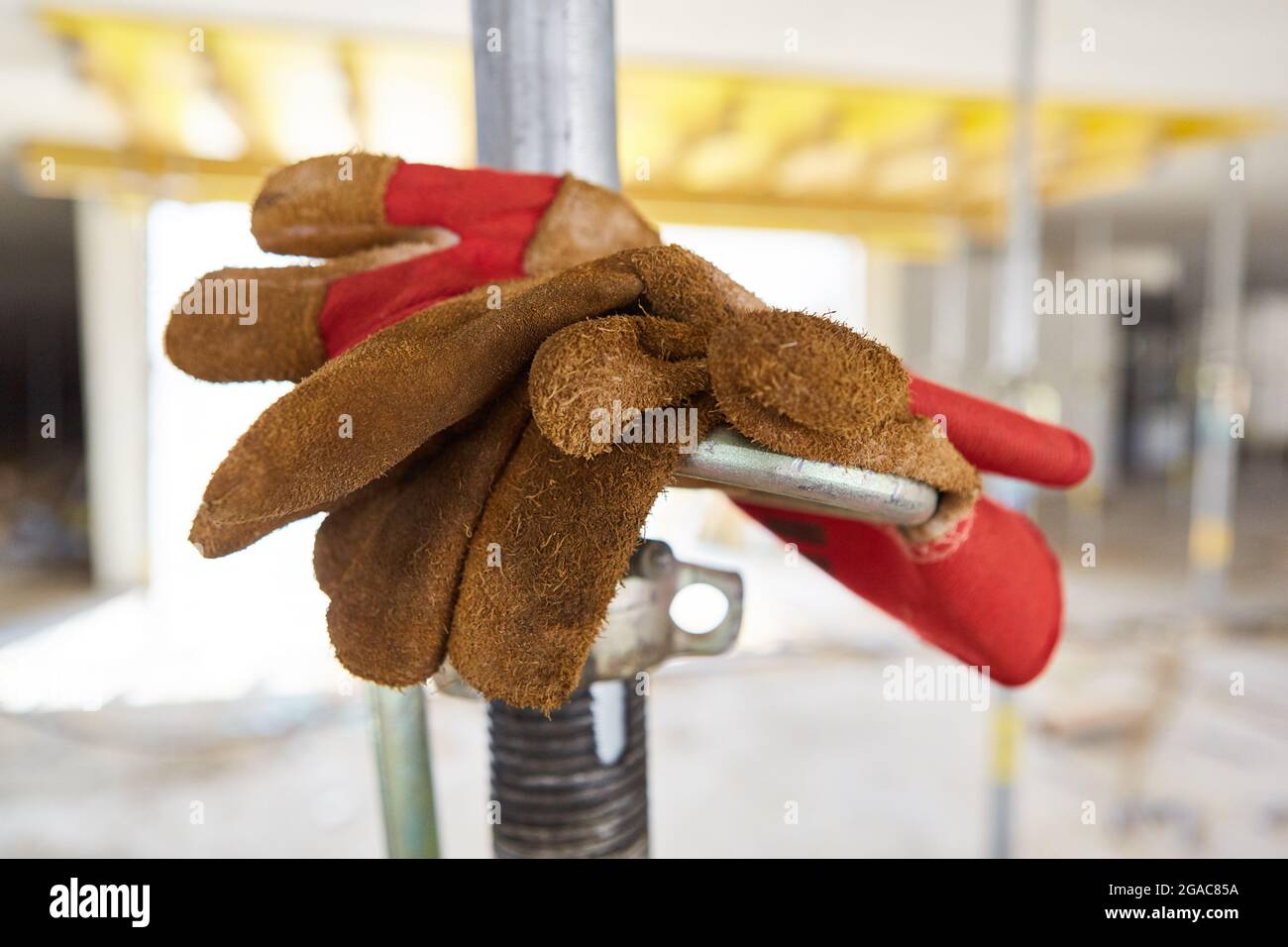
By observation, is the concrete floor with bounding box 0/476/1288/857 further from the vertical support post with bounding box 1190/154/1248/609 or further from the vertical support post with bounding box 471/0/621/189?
the vertical support post with bounding box 471/0/621/189

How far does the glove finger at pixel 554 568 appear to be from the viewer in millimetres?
455

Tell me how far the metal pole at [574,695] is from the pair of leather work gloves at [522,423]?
0.10 meters

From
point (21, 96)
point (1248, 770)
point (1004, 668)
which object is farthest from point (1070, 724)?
point (21, 96)

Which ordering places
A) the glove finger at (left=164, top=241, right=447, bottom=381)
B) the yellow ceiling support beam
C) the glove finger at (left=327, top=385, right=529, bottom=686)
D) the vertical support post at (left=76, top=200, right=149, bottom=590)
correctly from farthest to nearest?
the vertical support post at (left=76, top=200, right=149, bottom=590), the yellow ceiling support beam, the glove finger at (left=164, top=241, right=447, bottom=381), the glove finger at (left=327, top=385, right=529, bottom=686)

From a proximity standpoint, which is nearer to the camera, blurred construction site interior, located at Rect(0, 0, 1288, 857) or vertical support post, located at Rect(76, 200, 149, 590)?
blurred construction site interior, located at Rect(0, 0, 1288, 857)

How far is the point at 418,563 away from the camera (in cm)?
51

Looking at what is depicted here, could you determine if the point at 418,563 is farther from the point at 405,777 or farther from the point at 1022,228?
the point at 1022,228

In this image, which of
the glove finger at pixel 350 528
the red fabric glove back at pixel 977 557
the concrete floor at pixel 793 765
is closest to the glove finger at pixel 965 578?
the red fabric glove back at pixel 977 557

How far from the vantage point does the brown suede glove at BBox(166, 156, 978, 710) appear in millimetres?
406

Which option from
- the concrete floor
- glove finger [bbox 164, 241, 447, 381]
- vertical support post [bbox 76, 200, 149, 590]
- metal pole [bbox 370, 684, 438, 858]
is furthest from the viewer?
vertical support post [bbox 76, 200, 149, 590]

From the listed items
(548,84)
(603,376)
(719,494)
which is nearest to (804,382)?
(603,376)

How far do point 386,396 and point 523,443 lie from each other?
9 centimetres

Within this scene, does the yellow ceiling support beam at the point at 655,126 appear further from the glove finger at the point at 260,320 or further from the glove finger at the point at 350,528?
the glove finger at the point at 350,528

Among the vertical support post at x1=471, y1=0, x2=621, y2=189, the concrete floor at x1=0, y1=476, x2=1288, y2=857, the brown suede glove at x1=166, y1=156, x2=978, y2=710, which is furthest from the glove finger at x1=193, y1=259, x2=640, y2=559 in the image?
the concrete floor at x1=0, y1=476, x2=1288, y2=857
